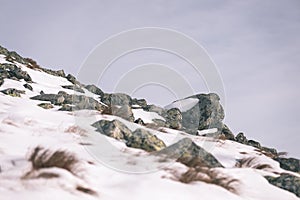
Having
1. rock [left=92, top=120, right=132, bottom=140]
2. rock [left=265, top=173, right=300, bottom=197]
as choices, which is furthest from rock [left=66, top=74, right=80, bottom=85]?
rock [left=265, top=173, right=300, bottom=197]

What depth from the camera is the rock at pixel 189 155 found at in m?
7.05

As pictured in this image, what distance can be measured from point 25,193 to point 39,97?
972 cm

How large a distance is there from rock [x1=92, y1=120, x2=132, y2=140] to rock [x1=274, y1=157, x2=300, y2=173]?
13.4 feet

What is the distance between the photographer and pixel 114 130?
8.81 metres

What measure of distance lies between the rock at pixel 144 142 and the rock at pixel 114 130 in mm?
395

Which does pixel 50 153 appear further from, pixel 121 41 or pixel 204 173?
pixel 121 41

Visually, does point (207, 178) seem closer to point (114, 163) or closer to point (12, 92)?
point (114, 163)

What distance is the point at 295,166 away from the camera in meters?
9.22

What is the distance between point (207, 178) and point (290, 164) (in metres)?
3.98

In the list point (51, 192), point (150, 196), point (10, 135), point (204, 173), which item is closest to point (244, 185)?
point (204, 173)

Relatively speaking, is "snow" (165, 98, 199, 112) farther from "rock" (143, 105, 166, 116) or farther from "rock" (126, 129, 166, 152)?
"rock" (126, 129, 166, 152)

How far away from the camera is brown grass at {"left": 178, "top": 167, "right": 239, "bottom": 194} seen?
6.05 metres

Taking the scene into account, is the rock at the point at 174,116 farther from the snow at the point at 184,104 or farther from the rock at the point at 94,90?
the rock at the point at 94,90

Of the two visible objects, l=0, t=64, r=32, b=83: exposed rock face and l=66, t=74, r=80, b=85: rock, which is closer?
l=0, t=64, r=32, b=83: exposed rock face
